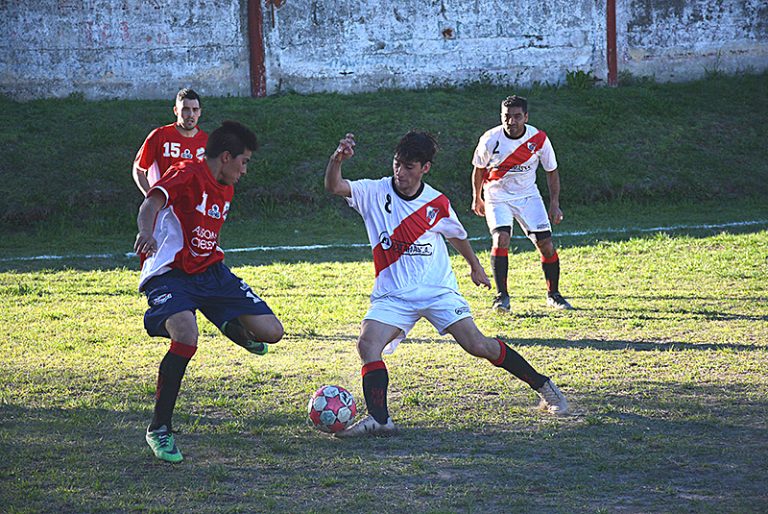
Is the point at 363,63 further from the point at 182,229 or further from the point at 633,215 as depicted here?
the point at 182,229

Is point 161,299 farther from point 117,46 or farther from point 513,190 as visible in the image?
point 117,46

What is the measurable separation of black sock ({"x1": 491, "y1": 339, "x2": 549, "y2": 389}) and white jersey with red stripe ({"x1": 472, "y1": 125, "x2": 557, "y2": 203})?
151 inches

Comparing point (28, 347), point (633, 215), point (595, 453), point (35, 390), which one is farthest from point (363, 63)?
point (595, 453)

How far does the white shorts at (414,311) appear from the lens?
548 cm

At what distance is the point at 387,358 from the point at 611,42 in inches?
582

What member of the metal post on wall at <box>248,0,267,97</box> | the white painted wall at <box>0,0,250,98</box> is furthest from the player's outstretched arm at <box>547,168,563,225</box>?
the white painted wall at <box>0,0,250,98</box>

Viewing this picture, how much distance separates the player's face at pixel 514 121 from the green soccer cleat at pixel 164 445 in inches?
201

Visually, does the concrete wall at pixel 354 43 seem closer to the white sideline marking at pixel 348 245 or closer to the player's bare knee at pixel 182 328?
the white sideline marking at pixel 348 245

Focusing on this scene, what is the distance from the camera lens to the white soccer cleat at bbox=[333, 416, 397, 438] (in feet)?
17.1

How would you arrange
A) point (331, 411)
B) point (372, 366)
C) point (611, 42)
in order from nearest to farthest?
point (331, 411) → point (372, 366) → point (611, 42)

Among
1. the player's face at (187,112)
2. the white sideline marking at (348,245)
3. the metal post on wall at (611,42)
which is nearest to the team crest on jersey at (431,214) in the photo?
the player's face at (187,112)

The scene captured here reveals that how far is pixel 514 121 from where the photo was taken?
8.98m

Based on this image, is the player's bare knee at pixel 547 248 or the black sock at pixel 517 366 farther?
the player's bare knee at pixel 547 248

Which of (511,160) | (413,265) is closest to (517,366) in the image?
(413,265)
